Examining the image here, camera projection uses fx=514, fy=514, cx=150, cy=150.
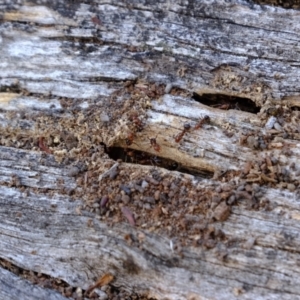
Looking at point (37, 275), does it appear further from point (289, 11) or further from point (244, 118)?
point (289, 11)

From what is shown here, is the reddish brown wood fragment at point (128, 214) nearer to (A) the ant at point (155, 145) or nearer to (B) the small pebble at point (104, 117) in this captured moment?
(A) the ant at point (155, 145)

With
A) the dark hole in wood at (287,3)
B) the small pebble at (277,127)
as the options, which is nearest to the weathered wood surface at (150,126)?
the small pebble at (277,127)

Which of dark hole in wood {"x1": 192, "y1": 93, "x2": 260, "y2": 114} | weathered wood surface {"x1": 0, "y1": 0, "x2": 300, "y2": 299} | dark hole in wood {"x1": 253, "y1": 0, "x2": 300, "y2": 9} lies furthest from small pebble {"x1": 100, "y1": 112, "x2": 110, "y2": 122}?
dark hole in wood {"x1": 253, "y1": 0, "x2": 300, "y2": 9}

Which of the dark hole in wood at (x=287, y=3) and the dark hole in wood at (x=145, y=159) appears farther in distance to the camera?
the dark hole in wood at (x=287, y=3)

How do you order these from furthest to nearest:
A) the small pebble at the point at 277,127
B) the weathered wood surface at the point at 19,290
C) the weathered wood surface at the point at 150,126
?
the small pebble at the point at 277,127
the weathered wood surface at the point at 19,290
the weathered wood surface at the point at 150,126

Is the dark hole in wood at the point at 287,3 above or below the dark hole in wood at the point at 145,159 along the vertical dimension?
above

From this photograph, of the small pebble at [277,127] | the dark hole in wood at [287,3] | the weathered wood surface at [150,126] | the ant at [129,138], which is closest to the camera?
the weathered wood surface at [150,126]

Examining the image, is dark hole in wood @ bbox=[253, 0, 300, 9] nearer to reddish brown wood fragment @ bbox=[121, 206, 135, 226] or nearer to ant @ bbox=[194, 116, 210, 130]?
ant @ bbox=[194, 116, 210, 130]

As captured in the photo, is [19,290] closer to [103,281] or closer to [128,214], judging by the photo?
[103,281]
